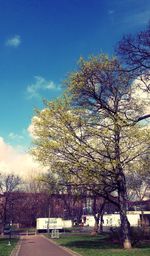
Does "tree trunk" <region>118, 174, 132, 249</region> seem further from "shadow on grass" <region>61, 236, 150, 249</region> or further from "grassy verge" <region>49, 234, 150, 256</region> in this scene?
"shadow on grass" <region>61, 236, 150, 249</region>

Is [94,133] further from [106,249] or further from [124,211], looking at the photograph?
[106,249]

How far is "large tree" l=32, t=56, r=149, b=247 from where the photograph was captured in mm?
24831

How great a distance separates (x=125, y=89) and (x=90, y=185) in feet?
26.0

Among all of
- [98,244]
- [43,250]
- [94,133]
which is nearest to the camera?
[94,133]

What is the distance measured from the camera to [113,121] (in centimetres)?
2483

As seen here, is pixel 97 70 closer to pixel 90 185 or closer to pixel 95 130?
pixel 95 130

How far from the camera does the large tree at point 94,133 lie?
81.5 feet

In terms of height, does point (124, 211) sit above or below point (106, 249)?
above

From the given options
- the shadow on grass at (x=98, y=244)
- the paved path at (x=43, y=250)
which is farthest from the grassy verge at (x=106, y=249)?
the paved path at (x=43, y=250)

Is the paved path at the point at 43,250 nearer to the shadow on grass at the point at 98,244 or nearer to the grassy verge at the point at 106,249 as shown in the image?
the grassy verge at the point at 106,249

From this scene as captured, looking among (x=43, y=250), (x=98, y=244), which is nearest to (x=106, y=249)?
(x=43, y=250)

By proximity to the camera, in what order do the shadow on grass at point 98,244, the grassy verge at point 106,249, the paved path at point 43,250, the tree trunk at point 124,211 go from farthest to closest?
the shadow on grass at point 98,244
the tree trunk at point 124,211
the paved path at point 43,250
the grassy verge at point 106,249

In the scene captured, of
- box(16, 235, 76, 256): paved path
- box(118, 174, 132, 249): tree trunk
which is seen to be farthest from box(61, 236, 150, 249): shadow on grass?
box(16, 235, 76, 256): paved path

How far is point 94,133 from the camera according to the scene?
25391 mm
